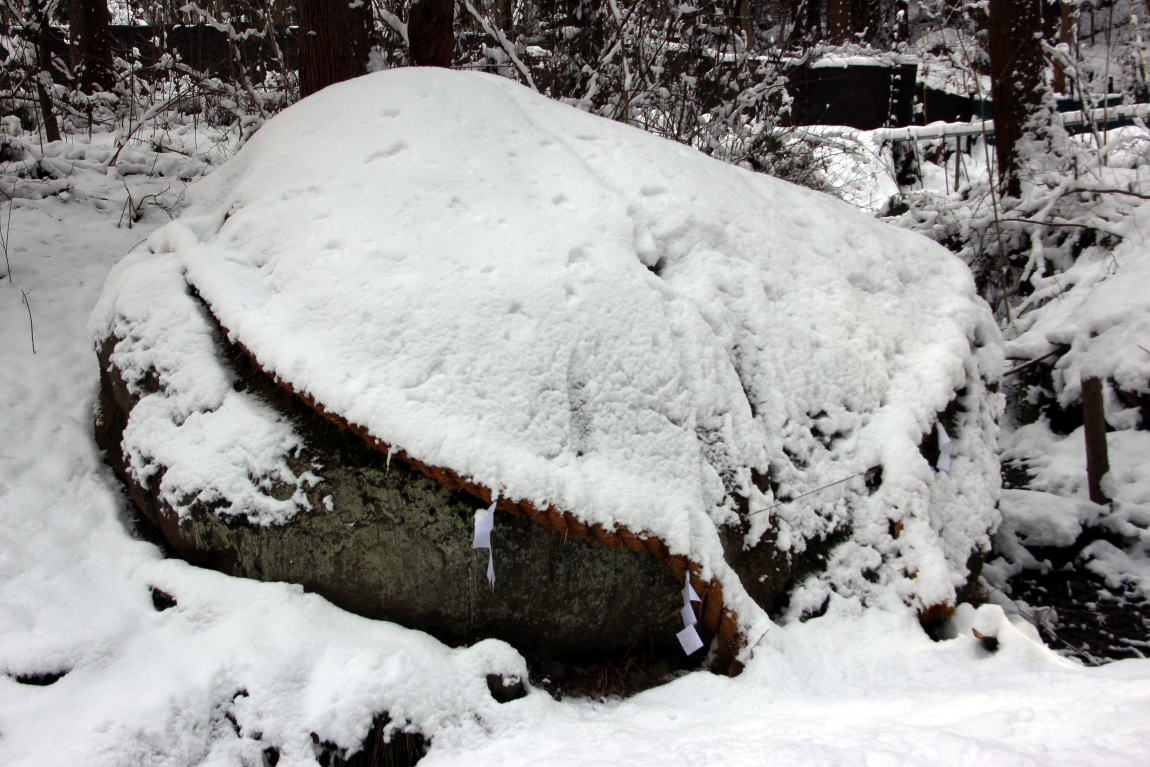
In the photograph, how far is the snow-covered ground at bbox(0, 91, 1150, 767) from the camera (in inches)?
66.1

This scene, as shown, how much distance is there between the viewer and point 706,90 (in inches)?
234

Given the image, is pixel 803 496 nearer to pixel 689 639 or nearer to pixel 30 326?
pixel 689 639

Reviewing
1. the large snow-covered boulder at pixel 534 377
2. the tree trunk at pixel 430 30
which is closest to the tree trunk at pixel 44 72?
the tree trunk at pixel 430 30

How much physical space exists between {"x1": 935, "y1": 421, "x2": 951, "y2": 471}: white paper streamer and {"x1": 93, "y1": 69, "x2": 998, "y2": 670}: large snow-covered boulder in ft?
0.04

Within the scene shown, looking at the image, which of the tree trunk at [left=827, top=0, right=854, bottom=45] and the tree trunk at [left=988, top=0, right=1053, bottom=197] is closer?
the tree trunk at [left=988, top=0, right=1053, bottom=197]

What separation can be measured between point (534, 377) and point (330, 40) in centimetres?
288

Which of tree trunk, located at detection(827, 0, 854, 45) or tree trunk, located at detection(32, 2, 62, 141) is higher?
tree trunk, located at detection(827, 0, 854, 45)

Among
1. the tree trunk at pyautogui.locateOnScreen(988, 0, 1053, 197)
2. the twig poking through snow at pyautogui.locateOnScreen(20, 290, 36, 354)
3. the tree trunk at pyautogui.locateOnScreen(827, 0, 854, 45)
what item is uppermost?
the tree trunk at pyautogui.locateOnScreen(827, 0, 854, 45)

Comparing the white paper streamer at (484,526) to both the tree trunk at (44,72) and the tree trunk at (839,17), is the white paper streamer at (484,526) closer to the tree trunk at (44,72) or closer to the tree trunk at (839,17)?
the tree trunk at (44,72)

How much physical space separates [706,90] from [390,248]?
4.23 m

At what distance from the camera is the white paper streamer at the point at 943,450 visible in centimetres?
278

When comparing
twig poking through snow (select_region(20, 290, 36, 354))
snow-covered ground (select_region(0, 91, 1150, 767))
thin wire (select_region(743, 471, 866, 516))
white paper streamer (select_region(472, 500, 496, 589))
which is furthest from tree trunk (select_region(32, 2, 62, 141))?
thin wire (select_region(743, 471, 866, 516))

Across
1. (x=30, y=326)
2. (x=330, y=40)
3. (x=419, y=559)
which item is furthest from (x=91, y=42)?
(x=419, y=559)

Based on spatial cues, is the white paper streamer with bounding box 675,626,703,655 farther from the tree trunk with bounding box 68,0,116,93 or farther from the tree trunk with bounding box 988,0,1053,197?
the tree trunk with bounding box 68,0,116,93
